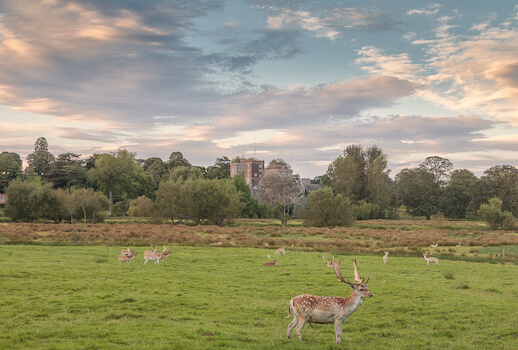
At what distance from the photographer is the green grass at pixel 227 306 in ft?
36.4

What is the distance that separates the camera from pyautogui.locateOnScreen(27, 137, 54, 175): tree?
165000mm

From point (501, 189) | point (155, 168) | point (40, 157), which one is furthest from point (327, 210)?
point (40, 157)

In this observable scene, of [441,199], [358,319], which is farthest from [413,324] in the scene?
[441,199]

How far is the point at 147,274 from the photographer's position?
2178cm

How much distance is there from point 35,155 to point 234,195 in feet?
436

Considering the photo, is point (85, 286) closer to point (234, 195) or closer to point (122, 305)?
point (122, 305)

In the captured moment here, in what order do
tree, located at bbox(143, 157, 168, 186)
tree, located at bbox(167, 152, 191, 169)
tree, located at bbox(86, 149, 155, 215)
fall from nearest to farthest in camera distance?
tree, located at bbox(86, 149, 155, 215)
tree, located at bbox(143, 157, 168, 186)
tree, located at bbox(167, 152, 191, 169)

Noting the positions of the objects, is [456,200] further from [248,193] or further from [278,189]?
[248,193]

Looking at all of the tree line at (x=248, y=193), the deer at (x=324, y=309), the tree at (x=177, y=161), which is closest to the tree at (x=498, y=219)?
the tree line at (x=248, y=193)

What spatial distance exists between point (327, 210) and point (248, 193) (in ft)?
128

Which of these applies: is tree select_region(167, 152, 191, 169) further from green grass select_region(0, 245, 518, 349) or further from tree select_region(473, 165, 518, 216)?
green grass select_region(0, 245, 518, 349)

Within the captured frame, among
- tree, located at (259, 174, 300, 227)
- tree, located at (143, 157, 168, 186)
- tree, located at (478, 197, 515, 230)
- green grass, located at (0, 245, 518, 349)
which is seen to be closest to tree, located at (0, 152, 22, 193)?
tree, located at (143, 157, 168, 186)

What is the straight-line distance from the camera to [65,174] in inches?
4461

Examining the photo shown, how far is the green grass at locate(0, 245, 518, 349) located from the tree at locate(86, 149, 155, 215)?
288ft
